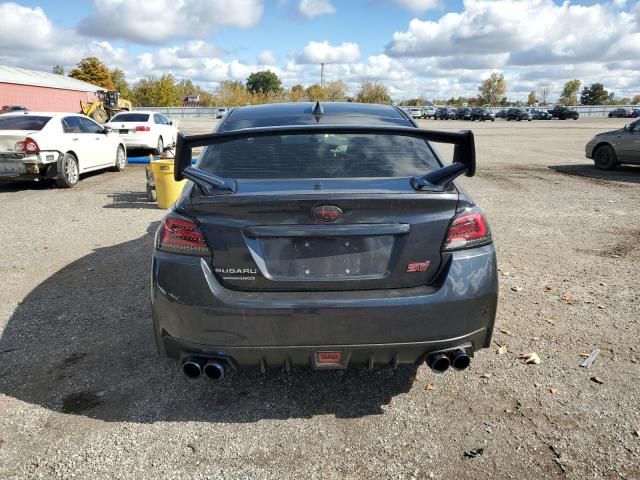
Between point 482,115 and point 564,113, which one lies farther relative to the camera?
point 564,113

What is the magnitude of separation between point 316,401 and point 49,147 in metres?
9.47

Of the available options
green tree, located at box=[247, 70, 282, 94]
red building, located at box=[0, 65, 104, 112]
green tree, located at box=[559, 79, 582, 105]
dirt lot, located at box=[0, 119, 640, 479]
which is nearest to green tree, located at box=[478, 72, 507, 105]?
green tree, located at box=[559, 79, 582, 105]

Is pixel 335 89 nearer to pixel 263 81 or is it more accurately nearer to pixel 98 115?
pixel 263 81

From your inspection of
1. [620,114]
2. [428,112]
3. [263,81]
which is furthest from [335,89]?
[263,81]

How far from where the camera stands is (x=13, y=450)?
8.71 feet

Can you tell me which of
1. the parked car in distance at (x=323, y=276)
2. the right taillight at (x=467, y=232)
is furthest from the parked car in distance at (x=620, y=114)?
the parked car in distance at (x=323, y=276)

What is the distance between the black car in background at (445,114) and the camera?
69750 mm

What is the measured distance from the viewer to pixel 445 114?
7081 centimetres

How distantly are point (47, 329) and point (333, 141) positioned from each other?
274cm

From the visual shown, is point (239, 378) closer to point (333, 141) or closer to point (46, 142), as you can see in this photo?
point (333, 141)

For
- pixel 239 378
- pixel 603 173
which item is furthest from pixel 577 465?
pixel 603 173

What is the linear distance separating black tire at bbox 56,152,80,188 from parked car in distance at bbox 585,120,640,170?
13.5 meters

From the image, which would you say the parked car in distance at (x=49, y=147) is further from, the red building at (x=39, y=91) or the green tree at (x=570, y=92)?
the green tree at (x=570, y=92)

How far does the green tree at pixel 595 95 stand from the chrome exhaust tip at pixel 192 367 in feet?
412
